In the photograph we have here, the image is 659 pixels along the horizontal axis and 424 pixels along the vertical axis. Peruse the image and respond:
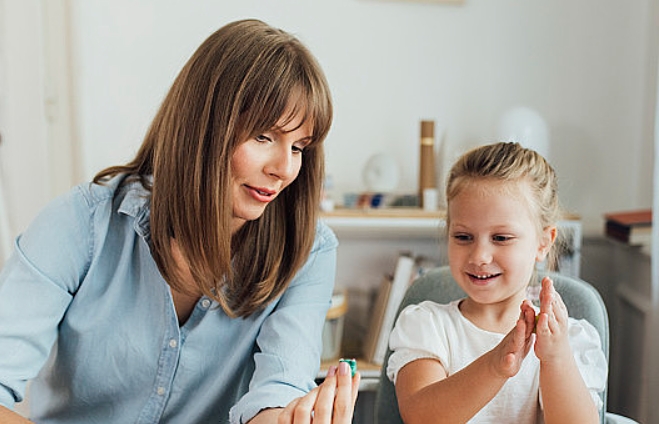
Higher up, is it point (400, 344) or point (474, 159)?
point (474, 159)

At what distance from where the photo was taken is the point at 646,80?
2371 millimetres

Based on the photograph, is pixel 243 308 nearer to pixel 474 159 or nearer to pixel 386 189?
pixel 474 159

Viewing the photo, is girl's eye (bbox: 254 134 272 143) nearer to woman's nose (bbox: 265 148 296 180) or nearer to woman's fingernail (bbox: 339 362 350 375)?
woman's nose (bbox: 265 148 296 180)

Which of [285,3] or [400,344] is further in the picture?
[285,3]

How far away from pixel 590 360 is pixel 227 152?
64 centimetres

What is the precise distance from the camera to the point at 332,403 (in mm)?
931

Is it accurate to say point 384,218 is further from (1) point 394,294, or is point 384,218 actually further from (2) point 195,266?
(2) point 195,266

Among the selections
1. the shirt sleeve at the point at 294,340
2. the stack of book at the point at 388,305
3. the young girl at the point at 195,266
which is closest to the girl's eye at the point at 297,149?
the young girl at the point at 195,266

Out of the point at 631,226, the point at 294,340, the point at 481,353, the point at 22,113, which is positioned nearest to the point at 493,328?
the point at 481,353

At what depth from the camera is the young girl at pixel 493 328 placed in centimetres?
110

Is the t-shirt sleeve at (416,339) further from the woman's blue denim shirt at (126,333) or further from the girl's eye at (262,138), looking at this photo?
the girl's eye at (262,138)

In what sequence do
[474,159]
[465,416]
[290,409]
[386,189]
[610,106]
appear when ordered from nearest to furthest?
1. [290,409]
2. [465,416]
3. [474,159]
4. [386,189]
5. [610,106]

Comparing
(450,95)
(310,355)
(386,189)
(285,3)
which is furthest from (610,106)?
(310,355)

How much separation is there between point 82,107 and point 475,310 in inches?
56.2
